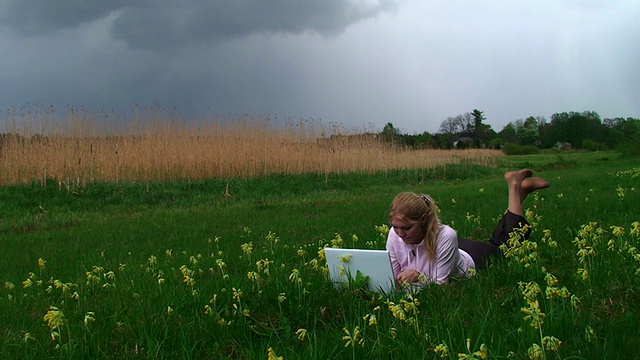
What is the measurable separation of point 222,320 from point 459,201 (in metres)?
9.33

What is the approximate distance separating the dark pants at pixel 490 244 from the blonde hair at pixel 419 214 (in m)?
0.67

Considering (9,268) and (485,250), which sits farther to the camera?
(9,268)

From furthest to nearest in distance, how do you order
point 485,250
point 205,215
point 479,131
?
point 479,131 → point 205,215 → point 485,250

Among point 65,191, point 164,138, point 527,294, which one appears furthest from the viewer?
point 164,138

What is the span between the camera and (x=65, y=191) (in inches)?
638

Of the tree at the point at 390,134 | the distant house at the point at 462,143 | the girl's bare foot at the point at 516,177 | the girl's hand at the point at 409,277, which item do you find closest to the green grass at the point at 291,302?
the girl's hand at the point at 409,277

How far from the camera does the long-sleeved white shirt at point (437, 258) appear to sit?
5.09 meters

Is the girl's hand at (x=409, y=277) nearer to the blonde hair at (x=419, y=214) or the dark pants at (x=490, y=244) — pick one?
the blonde hair at (x=419, y=214)

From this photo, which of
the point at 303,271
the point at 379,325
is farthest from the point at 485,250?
the point at 379,325

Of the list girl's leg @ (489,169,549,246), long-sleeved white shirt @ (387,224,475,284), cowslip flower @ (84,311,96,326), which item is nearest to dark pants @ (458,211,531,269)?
girl's leg @ (489,169,549,246)

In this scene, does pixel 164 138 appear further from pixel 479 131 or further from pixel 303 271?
pixel 479 131

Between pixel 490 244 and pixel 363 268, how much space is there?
88.2 inches

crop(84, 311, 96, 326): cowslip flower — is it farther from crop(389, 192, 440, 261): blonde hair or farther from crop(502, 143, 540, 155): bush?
crop(502, 143, 540, 155): bush

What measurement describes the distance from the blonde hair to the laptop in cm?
71
